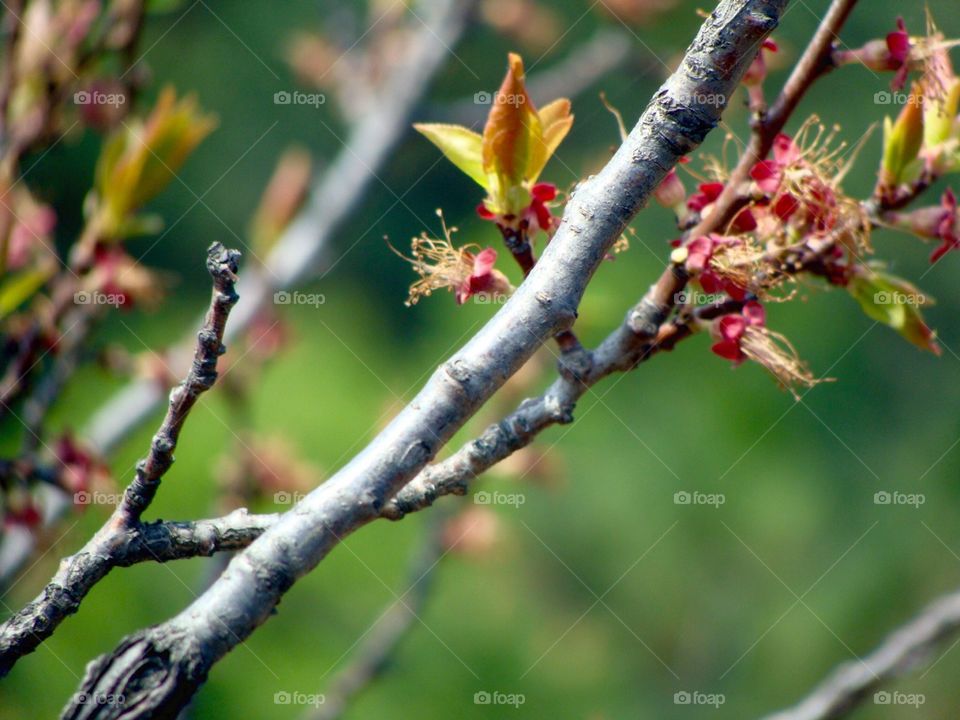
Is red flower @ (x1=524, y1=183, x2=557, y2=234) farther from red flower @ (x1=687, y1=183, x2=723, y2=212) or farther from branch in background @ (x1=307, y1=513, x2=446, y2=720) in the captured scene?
branch in background @ (x1=307, y1=513, x2=446, y2=720)

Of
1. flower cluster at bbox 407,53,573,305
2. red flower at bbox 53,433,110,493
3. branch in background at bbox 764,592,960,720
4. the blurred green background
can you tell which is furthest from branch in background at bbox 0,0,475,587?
the blurred green background

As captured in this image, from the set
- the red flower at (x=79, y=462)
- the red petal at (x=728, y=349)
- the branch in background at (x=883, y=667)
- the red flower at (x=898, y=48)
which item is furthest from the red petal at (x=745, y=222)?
the red flower at (x=79, y=462)

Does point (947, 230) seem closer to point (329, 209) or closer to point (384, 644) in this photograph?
point (384, 644)

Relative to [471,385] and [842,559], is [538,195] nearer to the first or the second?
[471,385]

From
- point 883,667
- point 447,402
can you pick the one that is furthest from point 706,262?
point 883,667

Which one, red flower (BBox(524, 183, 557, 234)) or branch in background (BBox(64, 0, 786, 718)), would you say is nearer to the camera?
branch in background (BBox(64, 0, 786, 718))

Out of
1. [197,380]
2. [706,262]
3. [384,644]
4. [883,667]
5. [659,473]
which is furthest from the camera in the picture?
[659,473]

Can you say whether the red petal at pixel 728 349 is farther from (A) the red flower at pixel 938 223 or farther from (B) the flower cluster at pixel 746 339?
(A) the red flower at pixel 938 223
